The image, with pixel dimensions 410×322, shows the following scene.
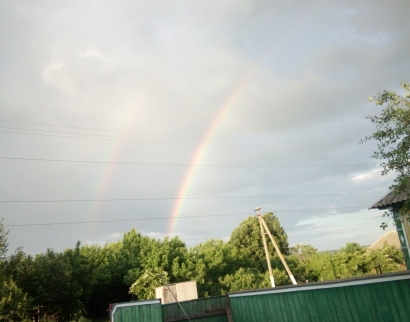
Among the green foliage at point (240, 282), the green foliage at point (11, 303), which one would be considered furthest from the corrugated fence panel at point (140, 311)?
the green foliage at point (240, 282)

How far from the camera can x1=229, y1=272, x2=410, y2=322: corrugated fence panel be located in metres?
8.43

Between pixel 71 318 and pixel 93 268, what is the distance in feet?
19.2

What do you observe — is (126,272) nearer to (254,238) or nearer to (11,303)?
(11,303)

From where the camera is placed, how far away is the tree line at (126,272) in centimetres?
2630

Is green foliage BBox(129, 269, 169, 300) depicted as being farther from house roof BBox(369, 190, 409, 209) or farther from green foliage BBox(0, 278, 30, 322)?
house roof BBox(369, 190, 409, 209)

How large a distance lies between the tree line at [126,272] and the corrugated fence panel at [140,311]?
12.3 metres

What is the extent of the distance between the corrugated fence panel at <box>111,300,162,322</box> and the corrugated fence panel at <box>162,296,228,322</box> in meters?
0.86

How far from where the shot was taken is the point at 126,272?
119 feet

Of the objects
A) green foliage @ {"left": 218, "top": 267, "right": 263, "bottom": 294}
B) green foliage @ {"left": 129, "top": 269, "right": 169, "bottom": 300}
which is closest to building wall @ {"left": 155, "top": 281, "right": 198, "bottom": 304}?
green foliage @ {"left": 129, "top": 269, "right": 169, "bottom": 300}

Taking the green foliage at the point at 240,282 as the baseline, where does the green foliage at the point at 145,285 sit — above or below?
above

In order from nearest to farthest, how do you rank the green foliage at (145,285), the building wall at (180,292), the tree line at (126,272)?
the building wall at (180,292) → the tree line at (126,272) → the green foliage at (145,285)

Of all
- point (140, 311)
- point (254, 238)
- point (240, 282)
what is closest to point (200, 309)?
point (140, 311)

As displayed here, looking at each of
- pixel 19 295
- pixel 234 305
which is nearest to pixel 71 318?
pixel 19 295

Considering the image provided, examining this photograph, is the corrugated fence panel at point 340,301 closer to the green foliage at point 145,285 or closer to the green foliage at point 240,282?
the green foliage at point 145,285
